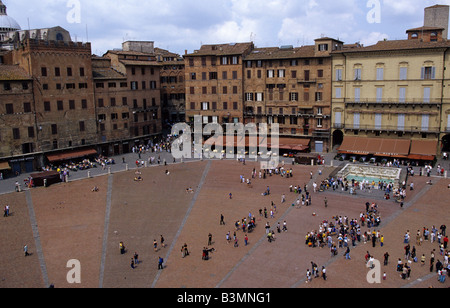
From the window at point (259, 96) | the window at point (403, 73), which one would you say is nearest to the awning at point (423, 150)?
the window at point (403, 73)

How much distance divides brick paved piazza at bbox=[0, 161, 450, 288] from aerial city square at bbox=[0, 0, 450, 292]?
21 cm

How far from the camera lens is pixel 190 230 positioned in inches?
1580

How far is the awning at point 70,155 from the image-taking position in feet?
201

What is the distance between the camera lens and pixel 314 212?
43375 millimetres

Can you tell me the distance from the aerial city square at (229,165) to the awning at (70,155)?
1.00 ft

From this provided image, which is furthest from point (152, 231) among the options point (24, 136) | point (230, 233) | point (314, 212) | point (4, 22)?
point (4, 22)

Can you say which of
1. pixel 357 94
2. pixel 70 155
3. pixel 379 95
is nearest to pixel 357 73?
pixel 357 94

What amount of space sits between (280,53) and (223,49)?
10.6 metres

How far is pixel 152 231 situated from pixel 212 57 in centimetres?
3999

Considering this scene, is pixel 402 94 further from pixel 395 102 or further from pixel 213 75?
pixel 213 75

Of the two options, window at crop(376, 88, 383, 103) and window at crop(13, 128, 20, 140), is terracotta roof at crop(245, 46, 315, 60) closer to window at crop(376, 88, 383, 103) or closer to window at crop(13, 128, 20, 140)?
window at crop(376, 88, 383, 103)

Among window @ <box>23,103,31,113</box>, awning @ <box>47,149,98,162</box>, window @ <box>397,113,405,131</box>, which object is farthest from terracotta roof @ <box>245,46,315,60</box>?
window @ <box>23,103,31,113</box>

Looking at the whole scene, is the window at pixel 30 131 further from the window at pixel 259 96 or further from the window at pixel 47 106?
the window at pixel 259 96

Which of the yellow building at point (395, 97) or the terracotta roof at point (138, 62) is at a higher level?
the terracotta roof at point (138, 62)
